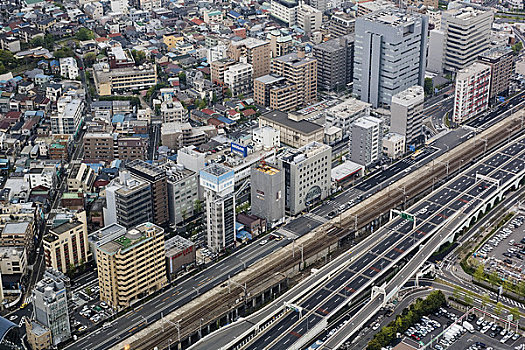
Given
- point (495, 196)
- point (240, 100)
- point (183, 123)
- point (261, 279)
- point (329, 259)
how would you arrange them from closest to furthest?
1. point (261, 279)
2. point (329, 259)
3. point (495, 196)
4. point (183, 123)
5. point (240, 100)

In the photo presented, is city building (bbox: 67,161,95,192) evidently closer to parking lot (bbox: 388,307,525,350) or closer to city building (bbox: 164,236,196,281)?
city building (bbox: 164,236,196,281)

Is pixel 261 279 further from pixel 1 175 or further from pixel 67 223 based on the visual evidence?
pixel 1 175

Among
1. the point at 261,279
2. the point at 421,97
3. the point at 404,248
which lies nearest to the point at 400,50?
the point at 421,97

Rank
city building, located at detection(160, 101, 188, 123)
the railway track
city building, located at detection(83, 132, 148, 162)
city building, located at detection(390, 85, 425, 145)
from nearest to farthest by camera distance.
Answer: the railway track → city building, located at detection(83, 132, 148, 162) → city building, located at detection(390, 85, 425, 145) → city building, located at detection(160, 101, 188, 123)

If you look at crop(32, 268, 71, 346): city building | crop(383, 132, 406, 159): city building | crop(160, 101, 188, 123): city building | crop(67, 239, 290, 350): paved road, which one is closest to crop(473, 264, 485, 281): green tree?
crop(67, 239, 290, 350): paved road

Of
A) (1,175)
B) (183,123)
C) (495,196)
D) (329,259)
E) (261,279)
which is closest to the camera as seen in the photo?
(261,279)

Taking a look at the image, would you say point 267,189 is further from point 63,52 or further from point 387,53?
point 63,52

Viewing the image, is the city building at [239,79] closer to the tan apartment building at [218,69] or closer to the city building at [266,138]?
the tan apartment building at [218,69]
